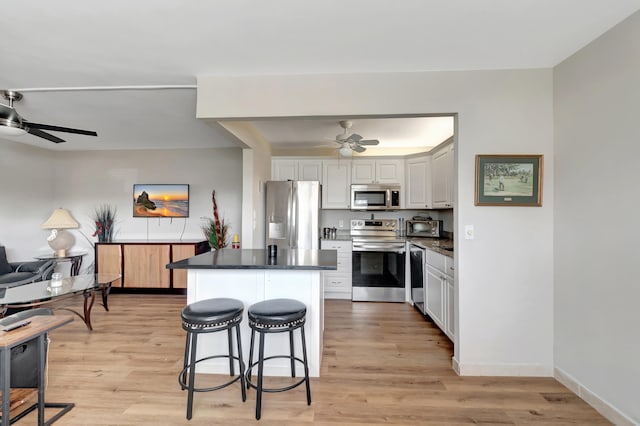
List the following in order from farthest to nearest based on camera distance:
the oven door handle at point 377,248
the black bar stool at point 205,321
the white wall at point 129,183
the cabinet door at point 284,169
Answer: the white wall at point 129,183 → the cabinet door at point 284,169 → the oven door handle at point 377,248 → the black bar stool at point 205,321

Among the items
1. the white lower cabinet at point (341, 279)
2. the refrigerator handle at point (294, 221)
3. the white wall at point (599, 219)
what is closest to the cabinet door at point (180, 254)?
the refrigerator handle at point (294, 221)

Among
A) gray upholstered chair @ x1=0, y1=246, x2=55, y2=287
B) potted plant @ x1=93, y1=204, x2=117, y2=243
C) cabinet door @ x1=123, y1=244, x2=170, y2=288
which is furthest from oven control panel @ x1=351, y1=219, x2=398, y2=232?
gray upholstered chair @ x1=0, y1=246, x2=55, y2=287

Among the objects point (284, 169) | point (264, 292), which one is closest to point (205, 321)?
point (264, 292)

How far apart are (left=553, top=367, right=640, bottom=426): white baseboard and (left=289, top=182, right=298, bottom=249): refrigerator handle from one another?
310 cm

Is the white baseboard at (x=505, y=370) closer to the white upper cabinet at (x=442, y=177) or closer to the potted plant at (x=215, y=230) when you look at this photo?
the white upper cabinet at (x=442, y=177)

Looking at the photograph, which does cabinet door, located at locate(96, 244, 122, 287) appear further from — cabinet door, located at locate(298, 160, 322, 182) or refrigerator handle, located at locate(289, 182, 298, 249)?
cabinet door, located at locate(298, 160, 322, 182)

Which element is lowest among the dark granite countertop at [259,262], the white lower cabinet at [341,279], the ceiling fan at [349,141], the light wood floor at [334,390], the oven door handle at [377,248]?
the light wood floor at [334,390]

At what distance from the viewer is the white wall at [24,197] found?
4.48 metres

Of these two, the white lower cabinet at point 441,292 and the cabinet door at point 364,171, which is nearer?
the white lower cabinet at point 441,292

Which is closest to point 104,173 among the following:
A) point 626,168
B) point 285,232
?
point 285,232

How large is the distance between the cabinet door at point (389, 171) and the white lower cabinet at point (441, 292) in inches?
62.5

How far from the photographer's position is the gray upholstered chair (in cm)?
368

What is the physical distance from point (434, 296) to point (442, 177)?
65.9 inches

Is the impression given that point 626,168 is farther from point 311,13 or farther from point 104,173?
point 104,173
